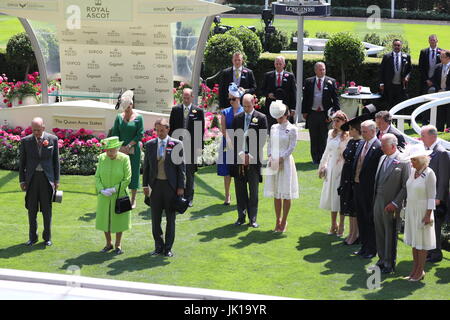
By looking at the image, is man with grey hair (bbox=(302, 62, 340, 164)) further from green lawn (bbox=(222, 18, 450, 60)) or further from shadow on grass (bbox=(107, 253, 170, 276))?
green lawn (bbox=(222, 18, 450, 60))

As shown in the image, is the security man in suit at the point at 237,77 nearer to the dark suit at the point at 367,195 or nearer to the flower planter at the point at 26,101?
the dark suit at the point at 367,195

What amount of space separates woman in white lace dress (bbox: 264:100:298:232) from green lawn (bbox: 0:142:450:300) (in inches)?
16.1

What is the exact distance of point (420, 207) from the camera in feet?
33.4

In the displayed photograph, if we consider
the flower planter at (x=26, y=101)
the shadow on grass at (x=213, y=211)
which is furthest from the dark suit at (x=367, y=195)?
the flower planter at (x=26, y=101)

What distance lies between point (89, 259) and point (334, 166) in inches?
130

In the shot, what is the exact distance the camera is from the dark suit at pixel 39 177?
11.7 metres

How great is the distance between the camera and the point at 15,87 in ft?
63.1

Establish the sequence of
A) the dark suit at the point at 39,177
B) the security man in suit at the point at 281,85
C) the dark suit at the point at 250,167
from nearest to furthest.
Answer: the dark suit at the point at 39,177, the dark suit at the point at 250,167, the security man in suit at the point at 281,85

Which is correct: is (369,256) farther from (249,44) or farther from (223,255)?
(249,44)

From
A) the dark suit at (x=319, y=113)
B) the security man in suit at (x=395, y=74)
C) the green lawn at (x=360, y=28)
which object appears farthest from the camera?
the green lawn at (x=360, y=28)

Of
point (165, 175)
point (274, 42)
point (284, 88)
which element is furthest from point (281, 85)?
point (274, 42)

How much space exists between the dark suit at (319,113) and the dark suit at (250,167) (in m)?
3.53

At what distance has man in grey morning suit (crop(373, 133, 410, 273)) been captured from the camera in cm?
1042
